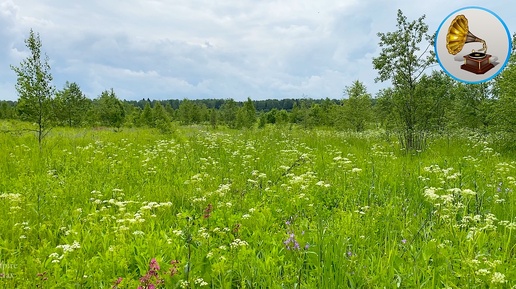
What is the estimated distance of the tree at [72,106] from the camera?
12691 mm

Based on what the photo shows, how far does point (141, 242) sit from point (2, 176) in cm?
568

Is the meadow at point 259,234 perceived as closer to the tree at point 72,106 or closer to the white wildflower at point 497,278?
the white wildflower at point 497,278

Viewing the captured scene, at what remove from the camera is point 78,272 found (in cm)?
279

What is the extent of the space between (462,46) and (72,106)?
113ft

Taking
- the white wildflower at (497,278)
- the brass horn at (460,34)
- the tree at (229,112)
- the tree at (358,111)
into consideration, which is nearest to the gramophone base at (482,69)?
the brass horn at (460,34)

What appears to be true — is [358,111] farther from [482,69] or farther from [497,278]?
[497,278]

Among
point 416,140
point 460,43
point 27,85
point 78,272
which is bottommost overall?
point 78,272

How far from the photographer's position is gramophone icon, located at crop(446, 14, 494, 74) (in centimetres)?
720

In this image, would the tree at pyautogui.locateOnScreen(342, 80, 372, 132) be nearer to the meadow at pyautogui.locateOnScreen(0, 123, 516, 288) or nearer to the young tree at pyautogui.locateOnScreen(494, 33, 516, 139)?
the young tree at pyautogui.locateOnScreen(494, 33, 516, 139)

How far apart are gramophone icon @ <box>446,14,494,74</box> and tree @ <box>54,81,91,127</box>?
1384 cm

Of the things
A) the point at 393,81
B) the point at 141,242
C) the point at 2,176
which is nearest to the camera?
the point at 141,242

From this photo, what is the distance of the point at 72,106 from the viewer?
3191 centimetres

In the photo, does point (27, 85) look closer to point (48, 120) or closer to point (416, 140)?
point (48, 120)

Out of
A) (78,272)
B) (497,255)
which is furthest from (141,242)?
(497,255)
